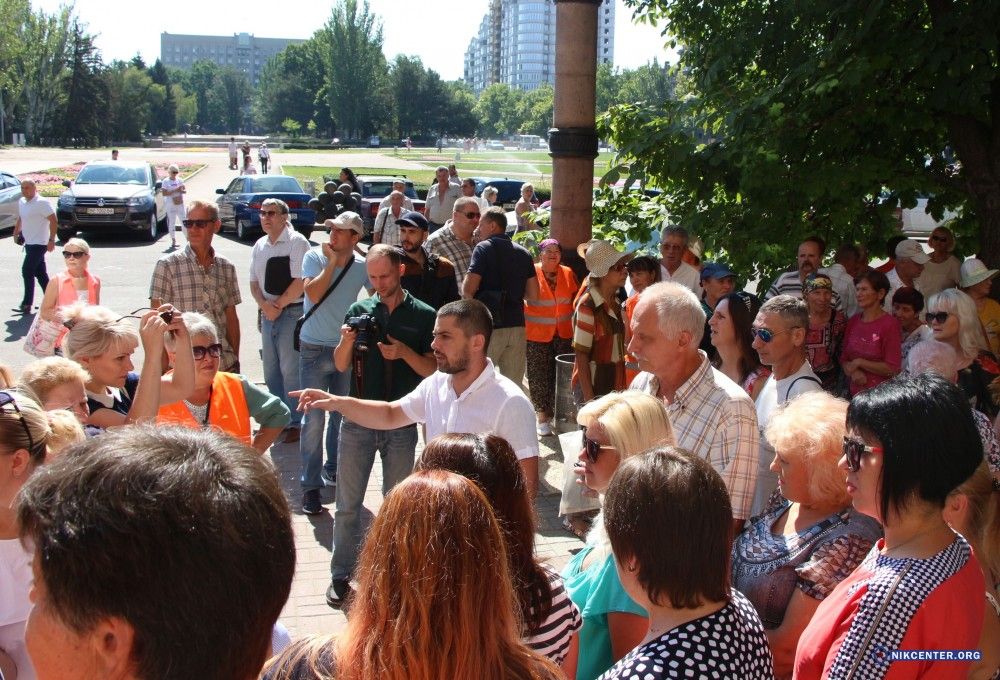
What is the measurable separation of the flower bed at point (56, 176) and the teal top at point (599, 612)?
28.8 m

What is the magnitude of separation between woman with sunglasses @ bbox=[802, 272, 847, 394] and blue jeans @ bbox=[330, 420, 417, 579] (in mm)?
3046

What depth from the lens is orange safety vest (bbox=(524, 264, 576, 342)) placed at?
27.1 feet

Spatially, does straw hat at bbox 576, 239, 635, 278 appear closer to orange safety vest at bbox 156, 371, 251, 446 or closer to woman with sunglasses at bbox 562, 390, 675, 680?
orange safety vest at bbox 156, 371, 251, 446

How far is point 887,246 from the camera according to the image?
9.13 metres

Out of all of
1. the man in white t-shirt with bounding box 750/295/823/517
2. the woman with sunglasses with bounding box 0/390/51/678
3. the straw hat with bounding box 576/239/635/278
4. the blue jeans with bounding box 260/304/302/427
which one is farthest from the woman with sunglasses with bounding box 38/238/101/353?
the man in white t-shirt with bounding box 750/295/823/517

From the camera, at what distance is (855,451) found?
2.73m

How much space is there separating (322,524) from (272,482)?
497cm

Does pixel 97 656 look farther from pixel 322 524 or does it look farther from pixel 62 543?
pixel 322 524

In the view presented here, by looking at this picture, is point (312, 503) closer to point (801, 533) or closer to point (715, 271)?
point (715, 271)

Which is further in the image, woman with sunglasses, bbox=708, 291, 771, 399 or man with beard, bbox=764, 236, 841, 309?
man with beard, bbox=764, 236, 841, 309

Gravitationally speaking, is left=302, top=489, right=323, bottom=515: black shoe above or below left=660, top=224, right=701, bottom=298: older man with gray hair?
below

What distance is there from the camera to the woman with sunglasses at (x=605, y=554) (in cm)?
289

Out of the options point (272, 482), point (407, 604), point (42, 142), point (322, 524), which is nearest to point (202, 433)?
point (272, 482)

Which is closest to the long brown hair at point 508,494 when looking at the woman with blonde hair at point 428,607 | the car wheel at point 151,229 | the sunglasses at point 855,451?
the woman with blonde hair at point 428,607
